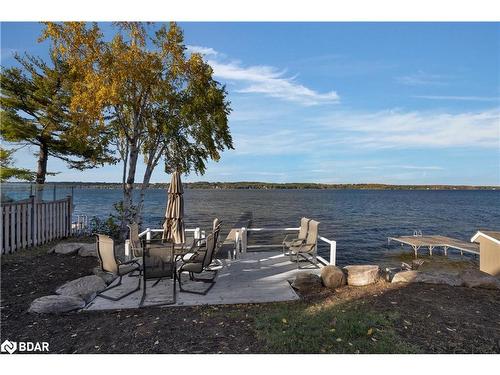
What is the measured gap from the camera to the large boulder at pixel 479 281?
591cm

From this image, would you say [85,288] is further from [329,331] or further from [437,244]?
[437,244]

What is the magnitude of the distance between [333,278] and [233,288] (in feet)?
6.50

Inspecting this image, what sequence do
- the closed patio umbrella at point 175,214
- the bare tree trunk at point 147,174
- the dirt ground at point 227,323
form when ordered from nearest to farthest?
1. the dirt ground at point 227,323
2. the closed patio umbrella at point 175,214
3. the bare tree trunk at point 147,174

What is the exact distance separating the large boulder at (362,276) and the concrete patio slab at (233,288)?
122 centimetres

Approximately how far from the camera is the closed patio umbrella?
7.15 m

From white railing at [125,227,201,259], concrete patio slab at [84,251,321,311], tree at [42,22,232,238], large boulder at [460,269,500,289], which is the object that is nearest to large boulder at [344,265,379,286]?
concrete patio slab at [84,251,321,311]

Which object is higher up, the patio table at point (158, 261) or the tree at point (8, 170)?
the tree at point (8, 170)

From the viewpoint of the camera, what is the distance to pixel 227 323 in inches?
165

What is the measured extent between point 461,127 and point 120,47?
14.2 m

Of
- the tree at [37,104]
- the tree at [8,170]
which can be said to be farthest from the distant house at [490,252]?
the tree at [8,170]

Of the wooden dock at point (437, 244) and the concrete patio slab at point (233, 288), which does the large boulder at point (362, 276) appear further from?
the wooden dock at point (437, 244)

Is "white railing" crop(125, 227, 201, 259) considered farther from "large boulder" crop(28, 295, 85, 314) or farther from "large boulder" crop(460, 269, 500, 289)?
"large boulder" crop(460, 269, 500, 289)

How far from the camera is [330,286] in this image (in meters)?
5.90

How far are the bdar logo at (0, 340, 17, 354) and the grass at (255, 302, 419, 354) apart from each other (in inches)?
121
